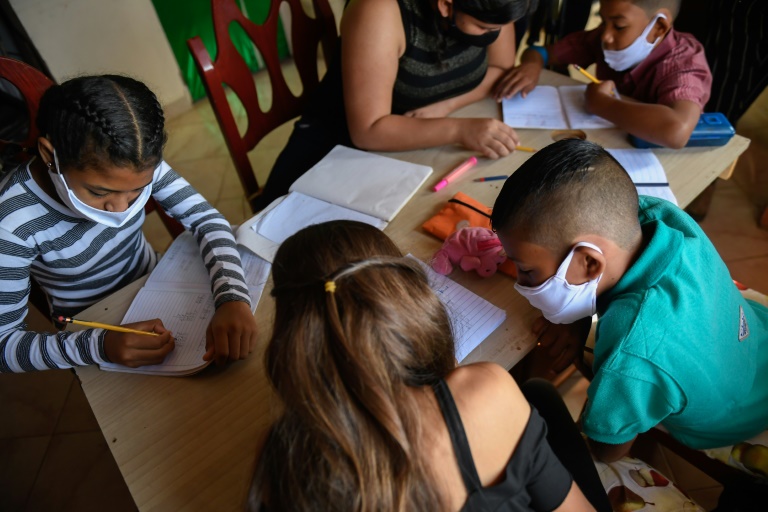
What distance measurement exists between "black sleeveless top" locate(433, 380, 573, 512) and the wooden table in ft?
0.68

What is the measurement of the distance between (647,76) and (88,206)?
1546 mm

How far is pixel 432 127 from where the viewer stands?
135 cm

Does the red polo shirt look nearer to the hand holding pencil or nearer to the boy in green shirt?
the boy in green shirt

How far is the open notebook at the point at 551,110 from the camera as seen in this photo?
139 cm

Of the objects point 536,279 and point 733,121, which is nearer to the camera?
point 536,279

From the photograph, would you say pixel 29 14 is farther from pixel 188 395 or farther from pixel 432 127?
pixel 188 395

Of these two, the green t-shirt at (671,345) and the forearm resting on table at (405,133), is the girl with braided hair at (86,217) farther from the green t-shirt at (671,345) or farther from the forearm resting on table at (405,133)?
the green t-shirt at (671,345)

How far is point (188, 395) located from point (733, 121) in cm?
219

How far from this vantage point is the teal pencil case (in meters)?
1.26

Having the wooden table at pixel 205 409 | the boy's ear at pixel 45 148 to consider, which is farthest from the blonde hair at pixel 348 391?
the boy's ear at pixel 45 148

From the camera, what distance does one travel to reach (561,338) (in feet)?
3.39

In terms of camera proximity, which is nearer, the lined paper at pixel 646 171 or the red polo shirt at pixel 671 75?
the lined paper at pixel 646 171

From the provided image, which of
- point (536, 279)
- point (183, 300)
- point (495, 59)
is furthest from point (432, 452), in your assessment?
point (495, 59)

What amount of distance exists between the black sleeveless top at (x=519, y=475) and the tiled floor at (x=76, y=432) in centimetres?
92
